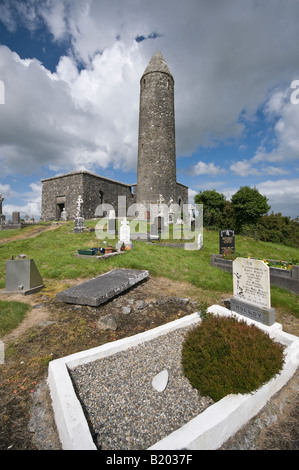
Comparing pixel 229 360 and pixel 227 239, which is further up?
pixel 227 239

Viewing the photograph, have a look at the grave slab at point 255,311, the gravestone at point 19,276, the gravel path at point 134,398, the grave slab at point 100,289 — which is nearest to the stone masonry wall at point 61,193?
the gravestone at point 19,276

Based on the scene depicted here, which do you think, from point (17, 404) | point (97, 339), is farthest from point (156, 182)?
point (17, 404)

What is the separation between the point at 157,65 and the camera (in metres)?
23.5

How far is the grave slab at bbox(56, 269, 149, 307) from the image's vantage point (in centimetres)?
530

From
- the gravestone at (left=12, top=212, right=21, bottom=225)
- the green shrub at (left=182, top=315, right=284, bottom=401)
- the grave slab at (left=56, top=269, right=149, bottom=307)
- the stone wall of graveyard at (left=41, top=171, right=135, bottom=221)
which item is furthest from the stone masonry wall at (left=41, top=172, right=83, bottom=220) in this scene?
the green shrub at (left=182, top=315, right=284, bottom=401)

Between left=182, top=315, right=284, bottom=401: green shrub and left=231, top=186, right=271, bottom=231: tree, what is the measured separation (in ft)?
77.6

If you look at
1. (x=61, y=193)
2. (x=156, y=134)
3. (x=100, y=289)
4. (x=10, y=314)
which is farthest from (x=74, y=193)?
(x=10, y=314)

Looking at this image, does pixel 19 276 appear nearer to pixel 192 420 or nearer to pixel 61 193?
pixel 192 420

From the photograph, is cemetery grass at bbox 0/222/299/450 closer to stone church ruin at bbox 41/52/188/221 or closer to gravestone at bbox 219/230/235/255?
gravestone at bbox 219/230/235/255

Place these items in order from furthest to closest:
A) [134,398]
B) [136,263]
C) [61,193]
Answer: [61,193], [136,263], [134,398]

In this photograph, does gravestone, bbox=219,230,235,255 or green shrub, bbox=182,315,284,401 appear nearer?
green shrub, bbox=182,315,284,401

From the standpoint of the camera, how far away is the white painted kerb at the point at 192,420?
194cm

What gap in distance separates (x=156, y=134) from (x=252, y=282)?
869 inches

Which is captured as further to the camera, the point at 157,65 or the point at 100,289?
the point at 157,65
